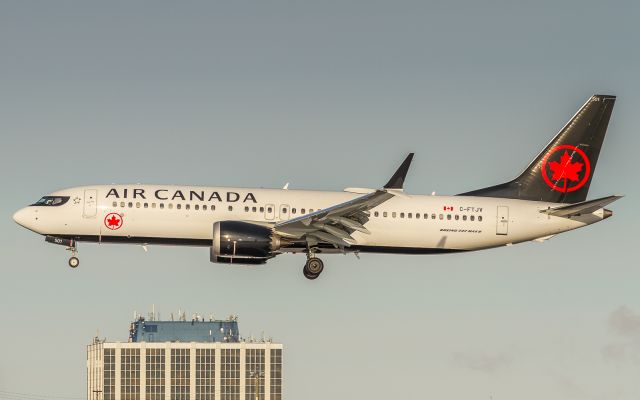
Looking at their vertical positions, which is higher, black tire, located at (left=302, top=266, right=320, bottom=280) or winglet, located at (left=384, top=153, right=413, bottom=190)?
winglet, located at (left=384, top=153, right=413, bottom=190)

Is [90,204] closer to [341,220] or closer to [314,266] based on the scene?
[314,266]

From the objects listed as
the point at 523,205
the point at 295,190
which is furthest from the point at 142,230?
the point at 523,205

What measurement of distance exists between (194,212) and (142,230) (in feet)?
10.9

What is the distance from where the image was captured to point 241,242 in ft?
270

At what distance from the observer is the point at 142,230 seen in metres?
84.2

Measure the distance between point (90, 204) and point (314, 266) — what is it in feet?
46.8

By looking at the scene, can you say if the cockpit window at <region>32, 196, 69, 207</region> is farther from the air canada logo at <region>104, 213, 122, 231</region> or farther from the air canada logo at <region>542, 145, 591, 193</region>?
the air canada logo at <region>542, 145, 591, 193</region>

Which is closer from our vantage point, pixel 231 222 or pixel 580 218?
pixel 231 222

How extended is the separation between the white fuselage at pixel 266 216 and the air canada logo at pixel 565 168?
10.7 ft

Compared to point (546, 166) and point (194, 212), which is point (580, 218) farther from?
point (194, 212)

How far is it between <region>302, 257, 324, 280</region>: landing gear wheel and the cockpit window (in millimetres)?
15386

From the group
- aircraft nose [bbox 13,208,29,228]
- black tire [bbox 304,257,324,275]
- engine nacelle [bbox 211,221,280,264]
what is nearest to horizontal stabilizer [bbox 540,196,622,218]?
black tire [bbox 304,257,324,275]

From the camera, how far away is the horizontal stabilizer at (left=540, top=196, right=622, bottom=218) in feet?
273

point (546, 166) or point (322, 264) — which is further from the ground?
point (546, 166)
